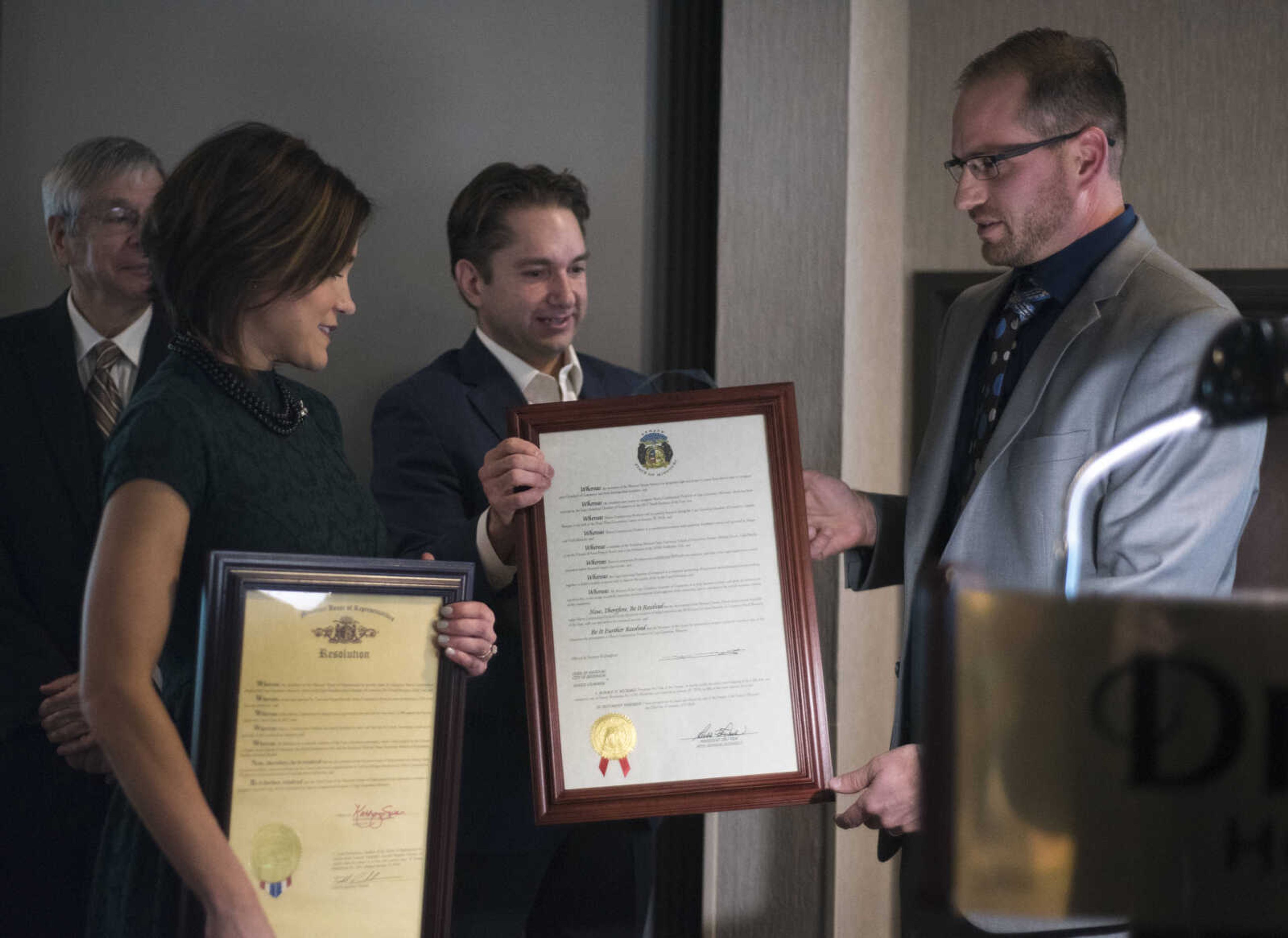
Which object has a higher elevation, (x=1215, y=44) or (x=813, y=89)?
(x=1215, y=44)

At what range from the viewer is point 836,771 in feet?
9.11

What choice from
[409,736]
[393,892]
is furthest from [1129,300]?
[393,892]

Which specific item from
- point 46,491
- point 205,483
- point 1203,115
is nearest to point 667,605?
point 205,483

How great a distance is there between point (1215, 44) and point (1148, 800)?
3.83m

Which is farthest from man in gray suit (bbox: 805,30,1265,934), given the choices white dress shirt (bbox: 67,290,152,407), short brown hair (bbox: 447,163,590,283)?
white dress shirt (bbox: 67,290,152,407)

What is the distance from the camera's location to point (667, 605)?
6.37 ft

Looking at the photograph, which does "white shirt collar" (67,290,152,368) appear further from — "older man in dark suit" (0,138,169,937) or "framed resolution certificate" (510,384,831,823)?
"framed resolution certificate" (510,384,831,823)

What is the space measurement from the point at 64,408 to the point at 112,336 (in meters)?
0.18

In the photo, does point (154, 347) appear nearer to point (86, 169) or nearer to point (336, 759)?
point (86, 169)

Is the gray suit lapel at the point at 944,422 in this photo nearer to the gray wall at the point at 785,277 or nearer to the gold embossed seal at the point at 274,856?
the gray wall at the point at 785,277

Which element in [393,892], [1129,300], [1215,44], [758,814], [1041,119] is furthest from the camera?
[1215,44]

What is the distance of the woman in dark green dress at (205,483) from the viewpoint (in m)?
1.31

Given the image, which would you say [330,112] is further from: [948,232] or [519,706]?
[948,232]

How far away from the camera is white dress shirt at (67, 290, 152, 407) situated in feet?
7.47
